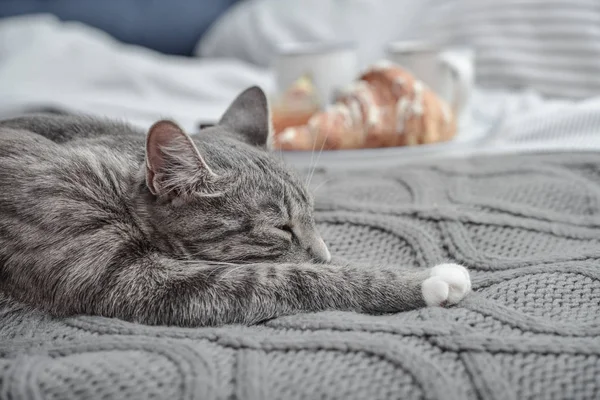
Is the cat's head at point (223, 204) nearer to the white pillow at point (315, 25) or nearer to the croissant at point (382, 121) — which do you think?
the croissant at point (382, 121)

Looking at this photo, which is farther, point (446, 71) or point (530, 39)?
point (530, 39)

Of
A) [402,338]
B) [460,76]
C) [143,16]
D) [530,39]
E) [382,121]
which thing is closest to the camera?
[402,338]

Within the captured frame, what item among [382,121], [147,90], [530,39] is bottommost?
[147,90]

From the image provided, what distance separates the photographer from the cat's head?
2.62ft

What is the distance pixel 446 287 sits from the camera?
0.74m

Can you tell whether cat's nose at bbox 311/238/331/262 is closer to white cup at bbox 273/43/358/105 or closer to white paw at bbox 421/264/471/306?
white paw at bbox 421/264/471/306

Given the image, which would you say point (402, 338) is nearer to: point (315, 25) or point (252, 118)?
point (252, 118)

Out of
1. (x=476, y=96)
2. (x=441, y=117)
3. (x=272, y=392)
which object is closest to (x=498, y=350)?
(x=272, y=392)

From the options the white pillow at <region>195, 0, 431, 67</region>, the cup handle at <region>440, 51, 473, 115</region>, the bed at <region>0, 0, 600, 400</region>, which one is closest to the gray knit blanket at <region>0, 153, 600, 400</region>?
the bed at <region>0, 0, 600, 400</region>

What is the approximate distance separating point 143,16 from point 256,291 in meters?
2.14

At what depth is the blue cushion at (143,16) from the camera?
2555 mm

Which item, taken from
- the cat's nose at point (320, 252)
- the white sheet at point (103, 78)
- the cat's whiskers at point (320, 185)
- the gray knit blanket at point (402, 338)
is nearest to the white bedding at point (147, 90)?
the white sheet at point (103, 78)

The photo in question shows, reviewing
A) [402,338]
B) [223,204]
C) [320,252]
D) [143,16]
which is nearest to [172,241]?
[223,204]

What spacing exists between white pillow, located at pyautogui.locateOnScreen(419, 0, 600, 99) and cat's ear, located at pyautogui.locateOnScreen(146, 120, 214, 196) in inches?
57.1
